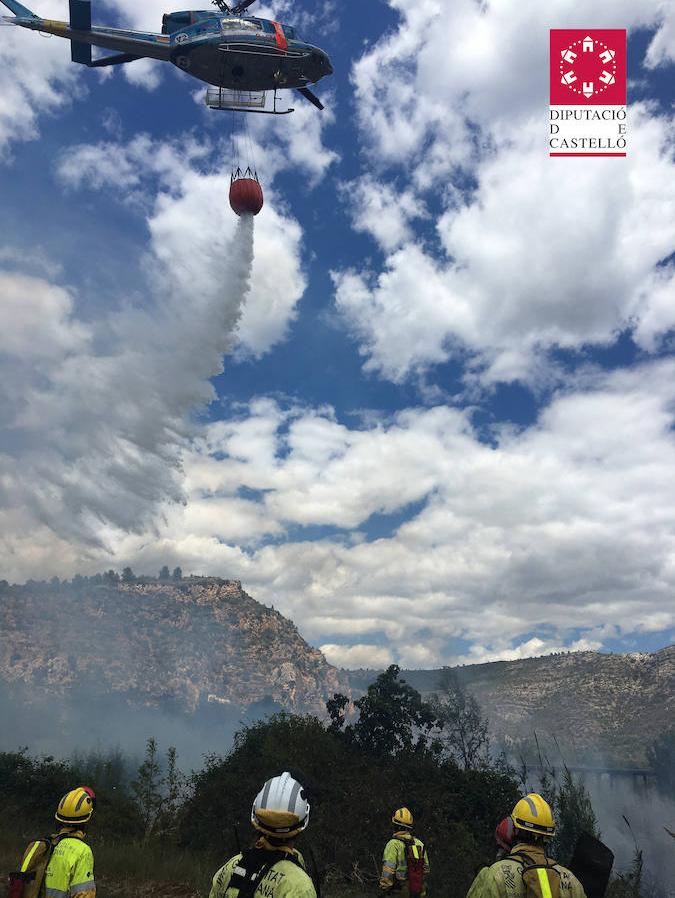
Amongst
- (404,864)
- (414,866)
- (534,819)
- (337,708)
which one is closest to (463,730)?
(337,708)

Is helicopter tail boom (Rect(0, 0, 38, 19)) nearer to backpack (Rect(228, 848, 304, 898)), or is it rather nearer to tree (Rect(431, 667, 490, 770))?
backpack (Rect(228, 848, 304, 898))

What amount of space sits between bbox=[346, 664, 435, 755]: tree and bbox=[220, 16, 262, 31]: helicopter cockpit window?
55120mm

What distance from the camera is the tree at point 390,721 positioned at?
59562 mm

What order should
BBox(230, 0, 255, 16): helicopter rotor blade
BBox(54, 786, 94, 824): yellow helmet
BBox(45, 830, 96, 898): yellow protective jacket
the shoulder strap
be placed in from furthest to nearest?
BBox(230, 0, 255, 16): helicopter rotor blade, BBox(54, 786, 94, 824): yellow helmet, BBox(45, 830, 96, 898): yellow protective jacket, the shoulder strap

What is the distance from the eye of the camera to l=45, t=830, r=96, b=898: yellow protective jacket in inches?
237

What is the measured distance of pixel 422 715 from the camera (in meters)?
64.9

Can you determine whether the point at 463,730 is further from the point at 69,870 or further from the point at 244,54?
the point at 69,870

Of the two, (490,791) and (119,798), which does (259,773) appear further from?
(490,791)

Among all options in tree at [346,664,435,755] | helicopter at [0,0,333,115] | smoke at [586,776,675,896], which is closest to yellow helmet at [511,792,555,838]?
helicopter at [0,0,333,115]

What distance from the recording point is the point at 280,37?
39188 mm

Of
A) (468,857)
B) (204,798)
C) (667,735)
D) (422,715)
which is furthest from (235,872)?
(667,735)

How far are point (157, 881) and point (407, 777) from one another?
3208 cm

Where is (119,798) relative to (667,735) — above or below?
below

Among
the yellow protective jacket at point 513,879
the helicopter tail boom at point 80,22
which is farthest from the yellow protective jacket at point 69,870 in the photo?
the helicopter tail boom at point 80,22
